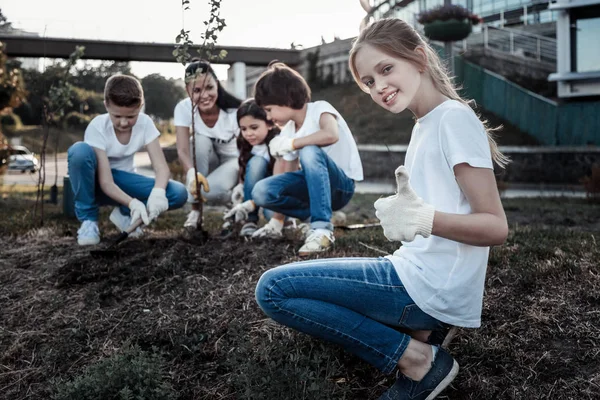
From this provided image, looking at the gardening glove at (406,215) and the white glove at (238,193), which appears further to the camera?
the white glove at (238,193)

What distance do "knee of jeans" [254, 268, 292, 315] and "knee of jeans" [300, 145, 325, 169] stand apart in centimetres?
142

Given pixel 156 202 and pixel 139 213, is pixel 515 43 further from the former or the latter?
pixel 139 213

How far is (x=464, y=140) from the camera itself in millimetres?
1726

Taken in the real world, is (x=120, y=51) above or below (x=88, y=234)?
above

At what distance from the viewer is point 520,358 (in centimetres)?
216

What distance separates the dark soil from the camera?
207 cm

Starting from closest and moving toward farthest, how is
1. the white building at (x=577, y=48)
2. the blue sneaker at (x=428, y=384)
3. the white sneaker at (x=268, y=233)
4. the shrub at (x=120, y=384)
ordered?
the blue sneaker at (x=428, y=384), the shrub at (x=120, y=384), the white sneaker at (x=268, y=233), the white building at (x=577, y=48)

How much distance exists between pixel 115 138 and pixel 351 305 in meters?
2.72

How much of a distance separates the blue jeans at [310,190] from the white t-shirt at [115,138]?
1.04 m

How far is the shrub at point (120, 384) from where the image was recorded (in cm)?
200

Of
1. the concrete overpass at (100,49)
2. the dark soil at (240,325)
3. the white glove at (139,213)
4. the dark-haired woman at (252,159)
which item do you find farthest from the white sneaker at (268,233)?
the concrete overpass at (100,49)

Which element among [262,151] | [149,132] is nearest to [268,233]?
[262,151]

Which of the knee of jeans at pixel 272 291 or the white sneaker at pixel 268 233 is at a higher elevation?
the knee of jeans at pixel 272 291

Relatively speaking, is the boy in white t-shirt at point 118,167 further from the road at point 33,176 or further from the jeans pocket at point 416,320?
the road at point 33,176
